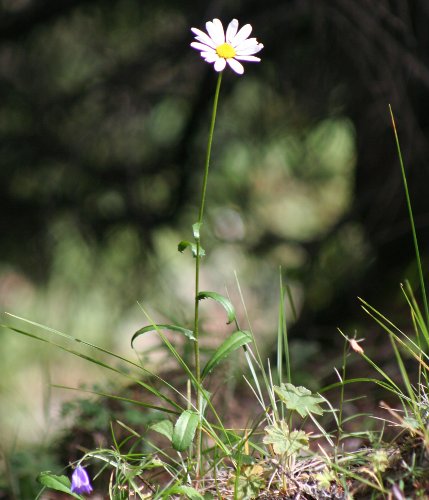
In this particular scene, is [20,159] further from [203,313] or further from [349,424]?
[349,424]

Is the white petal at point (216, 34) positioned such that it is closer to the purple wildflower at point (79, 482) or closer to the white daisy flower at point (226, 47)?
the white daisy flower at point (226, 47)

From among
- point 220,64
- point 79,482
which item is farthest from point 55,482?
point 220,64

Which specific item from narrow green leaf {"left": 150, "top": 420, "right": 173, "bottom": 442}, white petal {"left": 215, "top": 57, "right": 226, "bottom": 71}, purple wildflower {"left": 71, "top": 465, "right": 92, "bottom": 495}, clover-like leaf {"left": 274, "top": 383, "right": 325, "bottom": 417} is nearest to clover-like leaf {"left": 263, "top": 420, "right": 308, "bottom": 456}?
clover-like leaf {"left": 274, "top": 383, "right": 325, "bottom": 417}

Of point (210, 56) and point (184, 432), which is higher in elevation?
point (210, 56)

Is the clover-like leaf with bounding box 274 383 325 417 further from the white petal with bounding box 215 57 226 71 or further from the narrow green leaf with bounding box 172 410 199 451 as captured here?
the white petal with bounding box 215 57 226 71

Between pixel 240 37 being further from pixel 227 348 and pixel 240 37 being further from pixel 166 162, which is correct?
pixel 166 162

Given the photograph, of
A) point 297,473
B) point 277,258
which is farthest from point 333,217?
point 297,473

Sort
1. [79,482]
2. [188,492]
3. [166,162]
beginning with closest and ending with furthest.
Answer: [188,492] → [79,482] → [166,162]
